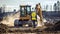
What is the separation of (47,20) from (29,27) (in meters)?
0.35

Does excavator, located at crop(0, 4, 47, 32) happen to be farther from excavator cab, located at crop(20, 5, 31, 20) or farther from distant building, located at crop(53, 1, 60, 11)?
distant building, located at crop(53, 1, 60, 11)

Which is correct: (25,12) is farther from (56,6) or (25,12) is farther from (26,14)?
(56,6)

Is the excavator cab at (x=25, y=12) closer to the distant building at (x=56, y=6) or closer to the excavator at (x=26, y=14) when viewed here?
the excavator at (x=26, y=14)

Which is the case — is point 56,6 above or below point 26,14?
Result: above

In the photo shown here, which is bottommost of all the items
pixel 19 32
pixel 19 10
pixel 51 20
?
pixel 19 32

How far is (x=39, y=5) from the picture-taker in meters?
2.85

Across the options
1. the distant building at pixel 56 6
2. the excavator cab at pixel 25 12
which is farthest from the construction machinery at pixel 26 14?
the distant building at pixel 56 6

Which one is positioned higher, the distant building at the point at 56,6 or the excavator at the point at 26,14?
the distant building at the point at 56,6

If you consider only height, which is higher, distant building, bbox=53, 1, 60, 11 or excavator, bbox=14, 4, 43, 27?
distant building, bbox=53, 1, 60, 11

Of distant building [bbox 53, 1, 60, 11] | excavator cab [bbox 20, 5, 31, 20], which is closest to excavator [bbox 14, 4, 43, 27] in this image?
excavator cab [bbox 20, 5, 31, 20]

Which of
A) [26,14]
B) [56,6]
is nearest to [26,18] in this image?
[26,14]

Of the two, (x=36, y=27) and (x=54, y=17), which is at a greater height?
(x=54, y=17)

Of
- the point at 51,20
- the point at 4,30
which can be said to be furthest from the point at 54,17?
the point at 4,30

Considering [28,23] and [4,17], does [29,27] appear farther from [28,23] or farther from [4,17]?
[4,17]
